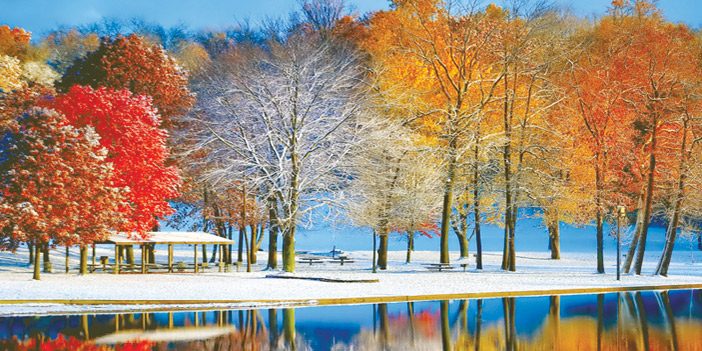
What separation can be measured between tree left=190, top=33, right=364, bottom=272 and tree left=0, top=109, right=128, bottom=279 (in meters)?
5.23

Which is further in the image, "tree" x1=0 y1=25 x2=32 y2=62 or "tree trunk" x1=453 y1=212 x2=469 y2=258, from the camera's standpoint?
"tree" x1=0 y1=25 x2=32 y2=62

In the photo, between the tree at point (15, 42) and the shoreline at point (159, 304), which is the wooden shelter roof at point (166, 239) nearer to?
the shoreline at point (159, 304)

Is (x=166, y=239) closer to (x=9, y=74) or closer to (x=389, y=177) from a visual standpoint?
(x=389, y=177)

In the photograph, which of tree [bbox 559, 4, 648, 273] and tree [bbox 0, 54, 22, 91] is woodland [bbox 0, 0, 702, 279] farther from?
tree [bbox 0, 54, 22, 91]

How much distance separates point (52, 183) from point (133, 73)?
13444 mm

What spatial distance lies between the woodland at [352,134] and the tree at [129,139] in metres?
0.09

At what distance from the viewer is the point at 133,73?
43250 millimetres

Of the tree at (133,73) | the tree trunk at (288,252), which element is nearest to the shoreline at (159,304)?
the tree trunk at (288,252)

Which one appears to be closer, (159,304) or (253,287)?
(159,304)

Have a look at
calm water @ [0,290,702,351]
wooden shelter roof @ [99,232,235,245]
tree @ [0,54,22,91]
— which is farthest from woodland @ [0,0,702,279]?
calm water @ [0,290,702,351]

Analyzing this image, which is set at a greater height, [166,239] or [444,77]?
[444,77]

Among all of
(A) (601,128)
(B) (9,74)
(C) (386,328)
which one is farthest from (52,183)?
(A) (601,128)

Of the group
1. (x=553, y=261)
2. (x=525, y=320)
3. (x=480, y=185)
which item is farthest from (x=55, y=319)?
(x=553, y=261)

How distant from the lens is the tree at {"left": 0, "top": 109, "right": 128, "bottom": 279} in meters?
30.9
